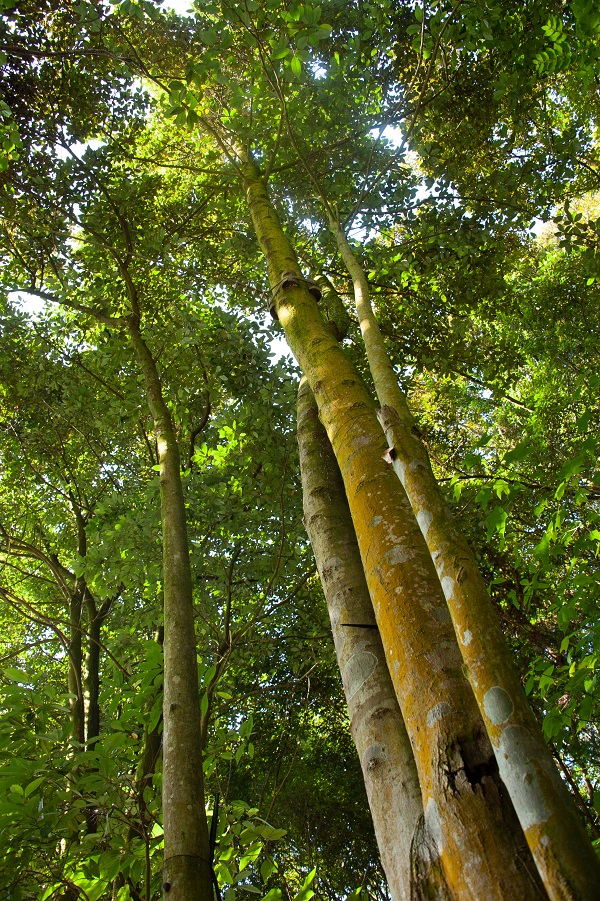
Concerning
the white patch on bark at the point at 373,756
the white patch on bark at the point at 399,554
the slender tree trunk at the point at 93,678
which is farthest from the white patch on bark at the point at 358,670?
the slender tree trunk at the point at 93,678

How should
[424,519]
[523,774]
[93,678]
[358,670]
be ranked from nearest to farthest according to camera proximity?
[523,774] < [424,519] < [358,670] < [93,678]

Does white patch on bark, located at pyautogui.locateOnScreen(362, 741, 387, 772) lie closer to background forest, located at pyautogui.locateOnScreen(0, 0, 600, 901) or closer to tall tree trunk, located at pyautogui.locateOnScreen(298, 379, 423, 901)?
tall tree trunk, located at pyautogui.locateOnScreen(298, 379, 423, 901)

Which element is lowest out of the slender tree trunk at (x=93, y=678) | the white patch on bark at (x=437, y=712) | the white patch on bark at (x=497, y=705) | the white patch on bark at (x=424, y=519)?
the white patch on bark at (x=497, y=705)

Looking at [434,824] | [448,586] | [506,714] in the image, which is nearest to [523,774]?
[506,714]

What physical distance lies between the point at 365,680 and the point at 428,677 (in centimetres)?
45

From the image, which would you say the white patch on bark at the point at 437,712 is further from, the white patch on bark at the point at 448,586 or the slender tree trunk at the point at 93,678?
the slender tree trunk at the point at 93,678

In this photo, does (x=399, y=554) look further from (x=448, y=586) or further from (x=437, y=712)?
(x=437, y=712)

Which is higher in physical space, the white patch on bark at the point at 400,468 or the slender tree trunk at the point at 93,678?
the slender tree trunk at the point at 93,678

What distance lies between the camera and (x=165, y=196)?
23.4 ft

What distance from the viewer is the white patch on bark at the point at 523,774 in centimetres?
105

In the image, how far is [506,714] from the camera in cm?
118

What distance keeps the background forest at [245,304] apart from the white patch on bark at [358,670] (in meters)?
1.34

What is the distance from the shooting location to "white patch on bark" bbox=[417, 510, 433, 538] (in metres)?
1.60

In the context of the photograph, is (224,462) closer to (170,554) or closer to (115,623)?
(170,554)
